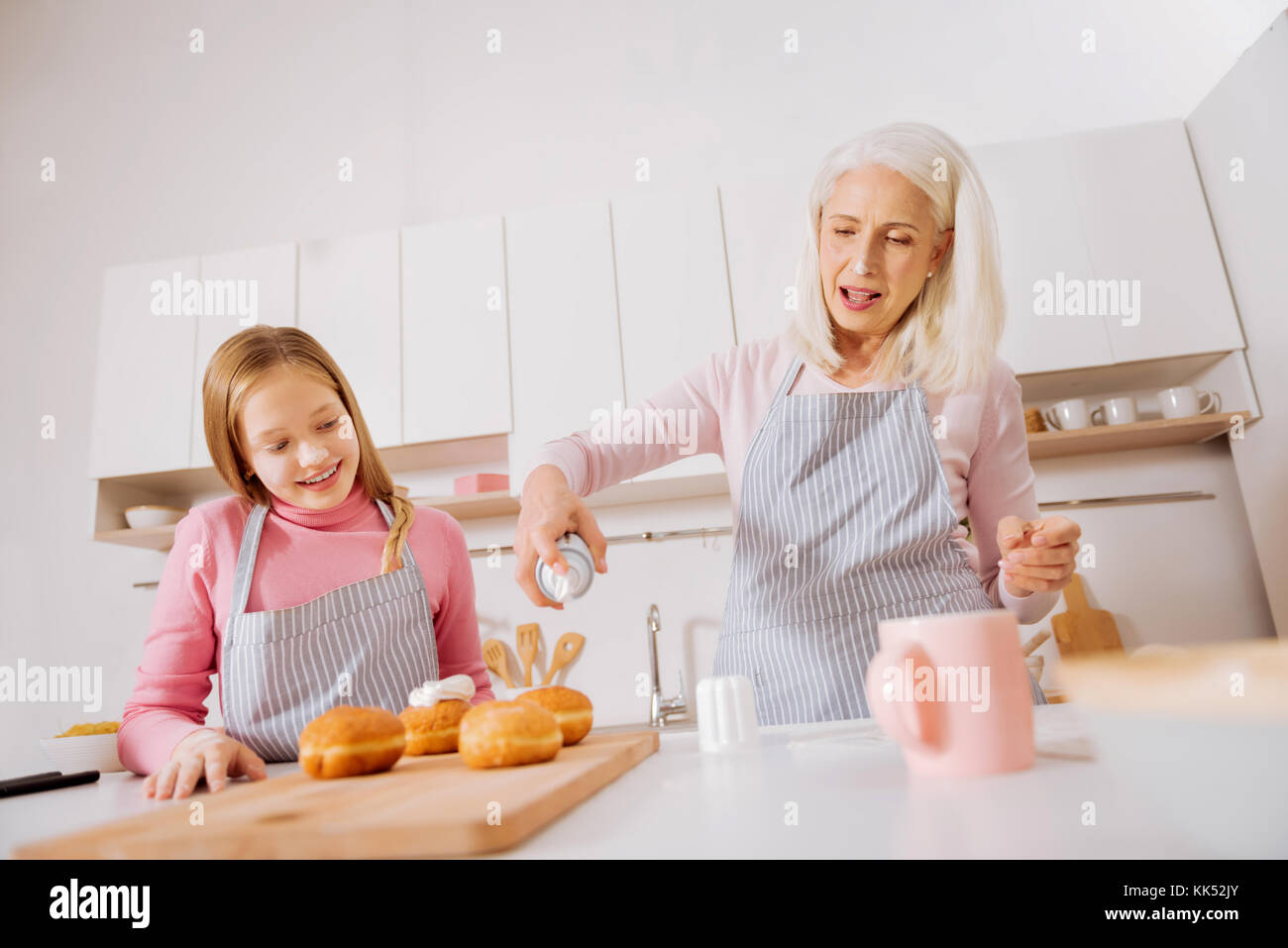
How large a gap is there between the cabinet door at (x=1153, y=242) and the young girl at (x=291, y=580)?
72.3 inches

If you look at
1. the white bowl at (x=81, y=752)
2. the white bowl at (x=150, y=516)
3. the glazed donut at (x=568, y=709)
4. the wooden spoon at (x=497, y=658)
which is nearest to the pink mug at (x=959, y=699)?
the glazed donut at (x=568, y=709)

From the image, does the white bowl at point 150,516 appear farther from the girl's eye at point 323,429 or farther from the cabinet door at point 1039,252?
the cabinet door at point 1039,252

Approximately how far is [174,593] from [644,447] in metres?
0.61

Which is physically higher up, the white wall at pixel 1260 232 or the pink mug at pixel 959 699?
the white wall at pixel 1260 232

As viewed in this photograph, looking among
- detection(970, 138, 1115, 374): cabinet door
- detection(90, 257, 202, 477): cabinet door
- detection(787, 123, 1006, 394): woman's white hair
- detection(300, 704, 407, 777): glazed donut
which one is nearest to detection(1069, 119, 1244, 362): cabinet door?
detection(970, 138, 1115, 374): cabinet door

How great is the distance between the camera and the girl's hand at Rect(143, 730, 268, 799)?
0.63 m

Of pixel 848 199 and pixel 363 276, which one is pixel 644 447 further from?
pixel 363 276

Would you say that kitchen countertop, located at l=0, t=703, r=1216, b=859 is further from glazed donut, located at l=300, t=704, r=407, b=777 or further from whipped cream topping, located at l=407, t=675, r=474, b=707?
whipped cream topping, located at l=407, t=675, r=474, b=707

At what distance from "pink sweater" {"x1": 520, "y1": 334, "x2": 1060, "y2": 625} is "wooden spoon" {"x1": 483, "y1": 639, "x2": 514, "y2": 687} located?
4.55ft

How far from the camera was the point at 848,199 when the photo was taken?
113 cm

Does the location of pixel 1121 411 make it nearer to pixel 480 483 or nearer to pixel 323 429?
pixel 480 483

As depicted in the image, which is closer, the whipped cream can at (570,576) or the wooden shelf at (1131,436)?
the whipped cream can at (570,576)

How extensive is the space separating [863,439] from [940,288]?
0.89 ft

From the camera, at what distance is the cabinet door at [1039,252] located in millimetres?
2113
